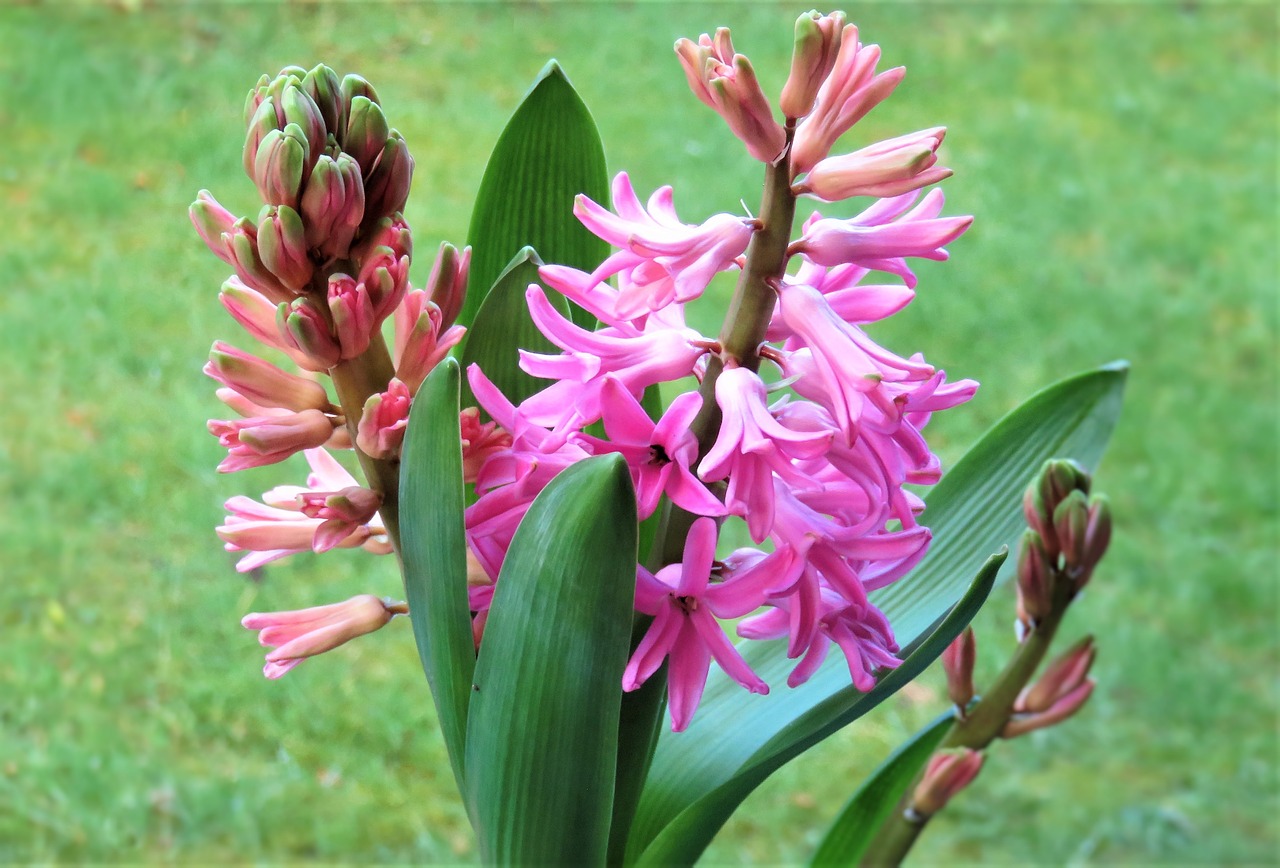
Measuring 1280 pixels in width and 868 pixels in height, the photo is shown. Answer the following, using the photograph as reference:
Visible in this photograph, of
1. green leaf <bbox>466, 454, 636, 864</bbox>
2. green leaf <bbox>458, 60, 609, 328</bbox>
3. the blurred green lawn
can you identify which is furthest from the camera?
the blurred green lawn

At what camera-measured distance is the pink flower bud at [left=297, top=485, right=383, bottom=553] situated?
40 cm

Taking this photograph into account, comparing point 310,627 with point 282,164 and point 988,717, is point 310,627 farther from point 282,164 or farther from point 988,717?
point 988,717

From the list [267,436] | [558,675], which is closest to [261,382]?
[267,436]

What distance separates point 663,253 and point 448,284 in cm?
7

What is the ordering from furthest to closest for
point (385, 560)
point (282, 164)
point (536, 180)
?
point (385, 560)
point (536, 180)
point (282, 164)

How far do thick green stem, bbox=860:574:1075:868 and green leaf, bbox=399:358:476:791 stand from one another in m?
0.24

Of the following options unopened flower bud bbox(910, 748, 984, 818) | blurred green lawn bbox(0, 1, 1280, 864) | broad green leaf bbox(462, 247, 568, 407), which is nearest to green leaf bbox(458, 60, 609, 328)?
broad green leaf bbox(462, 247, 568, 407)

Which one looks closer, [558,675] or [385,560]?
[558,675]

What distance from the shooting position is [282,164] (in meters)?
0.36

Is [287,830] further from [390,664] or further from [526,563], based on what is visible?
[526,563]

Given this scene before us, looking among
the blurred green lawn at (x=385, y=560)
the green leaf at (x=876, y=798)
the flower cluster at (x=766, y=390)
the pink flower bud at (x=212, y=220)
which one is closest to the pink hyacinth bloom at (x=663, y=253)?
the flower cluster at (x=766, y=390)

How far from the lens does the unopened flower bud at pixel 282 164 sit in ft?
1.19

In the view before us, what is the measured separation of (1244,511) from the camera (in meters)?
1.82

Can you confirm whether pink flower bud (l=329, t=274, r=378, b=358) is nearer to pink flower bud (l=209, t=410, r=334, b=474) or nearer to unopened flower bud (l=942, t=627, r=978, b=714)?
pink flower bud (l=209, t=410, r=334, b=474)
